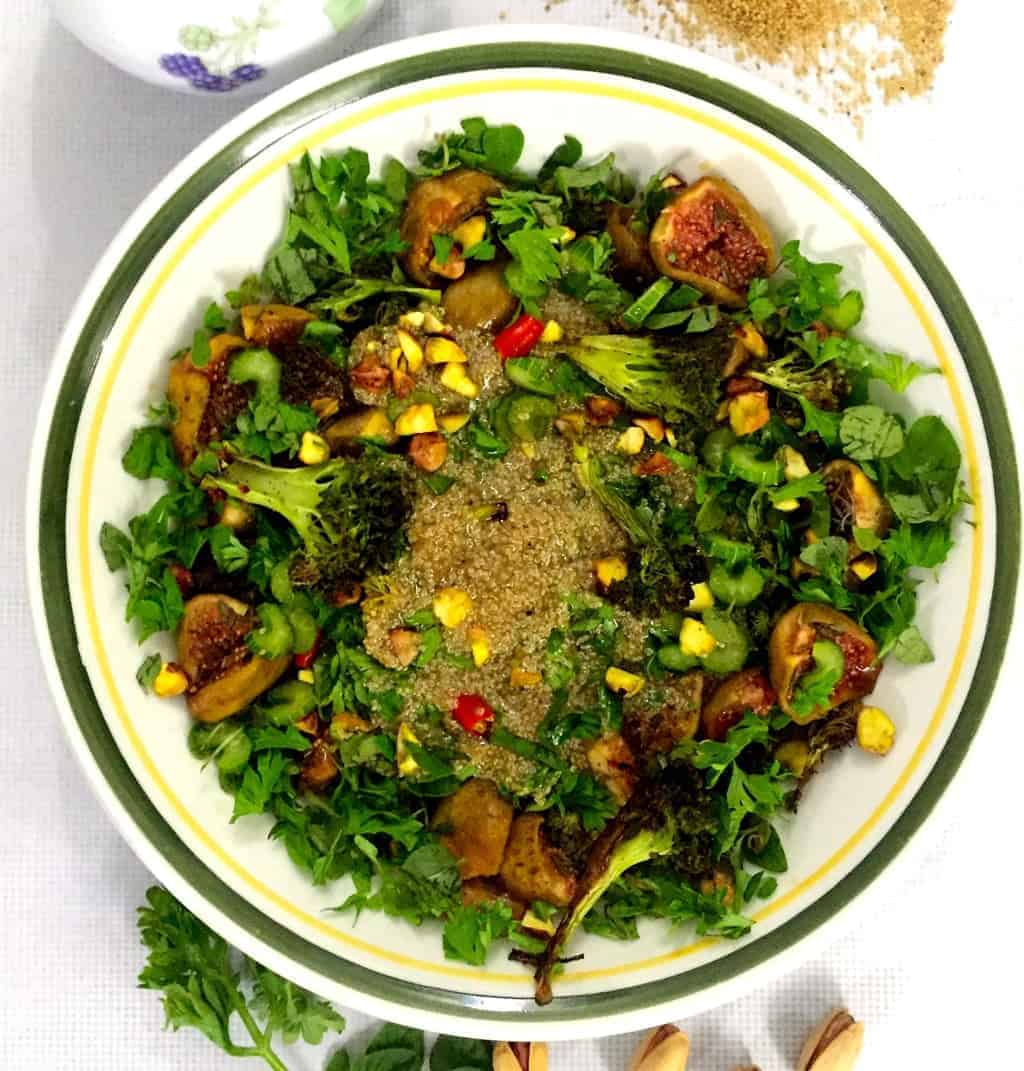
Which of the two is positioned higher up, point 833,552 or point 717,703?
point 833,552

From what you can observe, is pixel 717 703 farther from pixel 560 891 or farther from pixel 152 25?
pixel 152 25

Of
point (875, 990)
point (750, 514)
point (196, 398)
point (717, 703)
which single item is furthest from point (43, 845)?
point (875, 990)

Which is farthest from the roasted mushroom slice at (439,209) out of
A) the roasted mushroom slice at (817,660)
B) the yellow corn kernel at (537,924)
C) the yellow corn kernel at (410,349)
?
the yellow corn kernel at (537,924)

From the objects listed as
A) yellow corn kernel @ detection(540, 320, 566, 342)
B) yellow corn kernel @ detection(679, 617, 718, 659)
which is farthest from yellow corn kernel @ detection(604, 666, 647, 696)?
yellow corn kernel @ detection(540, 320, 566, 342)

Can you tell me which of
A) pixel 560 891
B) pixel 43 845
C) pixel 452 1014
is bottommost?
pixel 43 845

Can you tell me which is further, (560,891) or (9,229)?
(9,229)
